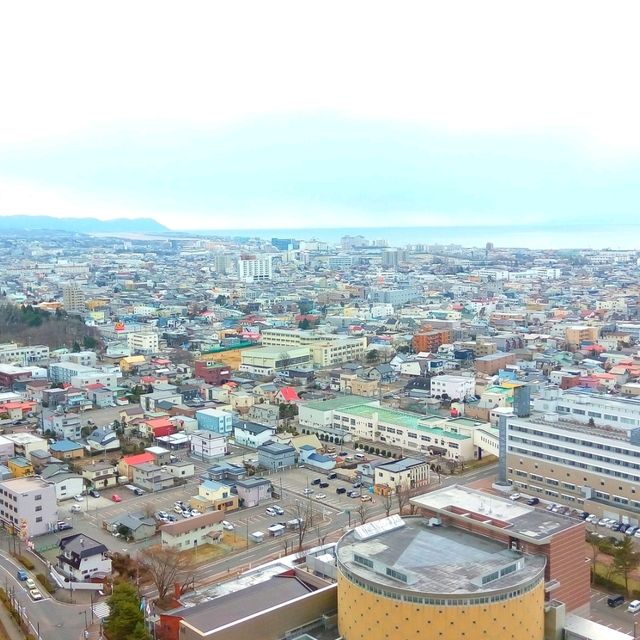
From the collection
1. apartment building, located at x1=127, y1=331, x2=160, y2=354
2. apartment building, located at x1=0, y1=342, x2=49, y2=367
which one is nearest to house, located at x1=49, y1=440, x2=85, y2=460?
apartment building, located at x1=0, y1=342, x2=49, y2=367

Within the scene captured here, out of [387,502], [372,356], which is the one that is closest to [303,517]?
[387,502]

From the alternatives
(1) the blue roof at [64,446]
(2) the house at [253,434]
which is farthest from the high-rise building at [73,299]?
(2) the house at [253,434]

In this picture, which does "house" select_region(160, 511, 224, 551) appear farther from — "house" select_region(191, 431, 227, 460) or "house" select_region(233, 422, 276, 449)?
"house" select_region(233, 422, 276, 449)

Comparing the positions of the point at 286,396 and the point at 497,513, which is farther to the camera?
the point at 286,396

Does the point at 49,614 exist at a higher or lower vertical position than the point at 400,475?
lower

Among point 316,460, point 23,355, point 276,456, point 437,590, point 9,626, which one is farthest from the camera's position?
point 23,355

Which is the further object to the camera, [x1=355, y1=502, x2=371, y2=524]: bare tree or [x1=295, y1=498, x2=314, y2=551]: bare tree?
[x1=355, y1=502, x2=371, y2=524]: bare tree

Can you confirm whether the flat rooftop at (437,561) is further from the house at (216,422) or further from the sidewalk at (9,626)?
the house at (216,422)

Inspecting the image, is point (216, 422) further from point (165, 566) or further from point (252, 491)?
point (165, 566)
